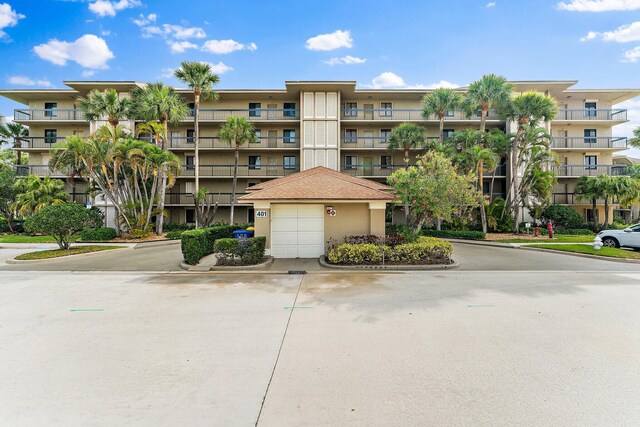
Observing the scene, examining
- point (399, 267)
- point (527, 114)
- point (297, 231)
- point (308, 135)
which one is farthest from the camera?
point (308, 135)

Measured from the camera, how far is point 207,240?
50.7 feet

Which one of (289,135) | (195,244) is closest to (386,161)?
(289,135)

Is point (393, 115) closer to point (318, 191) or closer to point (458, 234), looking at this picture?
point (458, 234)

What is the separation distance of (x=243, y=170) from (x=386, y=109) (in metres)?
14.9

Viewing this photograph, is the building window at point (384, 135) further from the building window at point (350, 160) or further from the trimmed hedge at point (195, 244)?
the trimmed hedge at point (195, 244)

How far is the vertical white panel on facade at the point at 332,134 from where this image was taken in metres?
28.5

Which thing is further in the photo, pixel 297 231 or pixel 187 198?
pixel 187 198

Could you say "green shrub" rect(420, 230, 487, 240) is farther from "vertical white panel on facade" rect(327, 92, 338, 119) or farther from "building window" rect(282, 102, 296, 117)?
"building window" rect(282, 102, 296, 117)

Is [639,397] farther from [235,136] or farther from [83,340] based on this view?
[235,136]

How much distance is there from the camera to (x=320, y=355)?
515cm

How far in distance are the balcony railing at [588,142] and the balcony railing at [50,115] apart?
152 ft

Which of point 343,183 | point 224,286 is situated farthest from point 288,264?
point 343,183

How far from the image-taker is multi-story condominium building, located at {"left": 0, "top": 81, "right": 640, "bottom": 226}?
28.6 metres

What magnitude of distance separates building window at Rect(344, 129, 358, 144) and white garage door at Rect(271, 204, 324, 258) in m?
16.0
